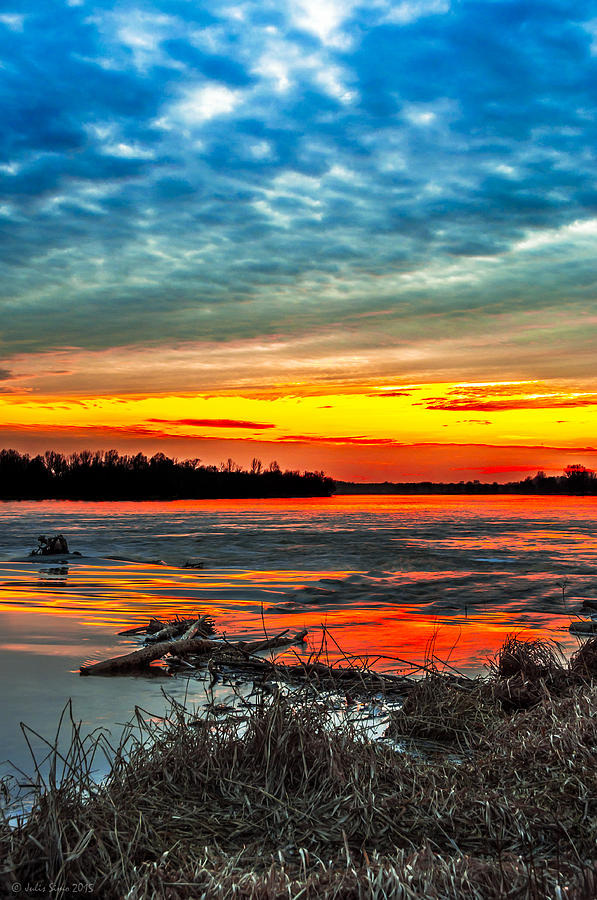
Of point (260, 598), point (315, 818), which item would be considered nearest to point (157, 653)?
point (315, 818)

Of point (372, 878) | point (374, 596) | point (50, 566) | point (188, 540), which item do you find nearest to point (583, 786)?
point (372, 878)

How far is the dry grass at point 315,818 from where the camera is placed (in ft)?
9.37

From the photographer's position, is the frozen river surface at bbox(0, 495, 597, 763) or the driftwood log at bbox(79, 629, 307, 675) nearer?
the frozen river surface at bbox(0, 495, 597, 763)

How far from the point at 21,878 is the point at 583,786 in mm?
2925

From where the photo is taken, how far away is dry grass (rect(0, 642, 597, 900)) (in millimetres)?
2855

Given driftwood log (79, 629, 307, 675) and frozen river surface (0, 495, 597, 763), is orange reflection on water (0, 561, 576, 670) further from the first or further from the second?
driftwood log (79, 629, 307, 675)

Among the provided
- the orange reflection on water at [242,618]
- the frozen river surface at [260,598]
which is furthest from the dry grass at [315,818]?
the orange reflection on water at [242,618]

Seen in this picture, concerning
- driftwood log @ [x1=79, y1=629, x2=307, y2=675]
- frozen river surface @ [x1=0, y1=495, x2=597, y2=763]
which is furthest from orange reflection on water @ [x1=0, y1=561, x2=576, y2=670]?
driftwood log @ [x1=79, y1=629, x2=307, y2=675]

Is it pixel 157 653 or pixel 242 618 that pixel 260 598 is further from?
pixel 157 653

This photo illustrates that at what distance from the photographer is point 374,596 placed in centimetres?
1734

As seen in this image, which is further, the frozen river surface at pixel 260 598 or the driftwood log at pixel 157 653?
the driftwood log at pixel 157 653

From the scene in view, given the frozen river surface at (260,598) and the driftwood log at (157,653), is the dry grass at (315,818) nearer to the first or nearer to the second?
the frozen river surface at (260,598)

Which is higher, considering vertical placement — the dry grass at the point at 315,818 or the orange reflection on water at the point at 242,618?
the dry grass at the point at 315,818

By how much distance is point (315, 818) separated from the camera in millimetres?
3695
